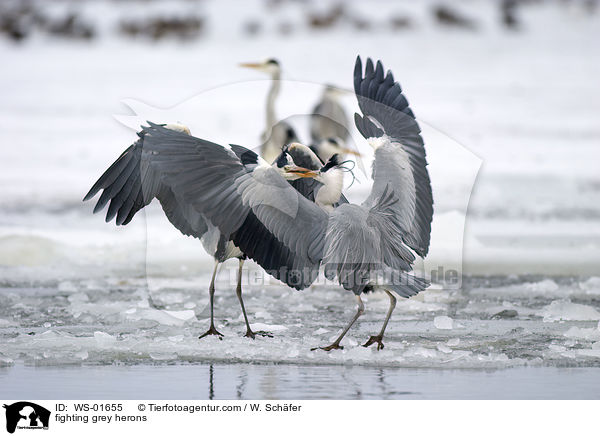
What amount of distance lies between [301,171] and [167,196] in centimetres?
81

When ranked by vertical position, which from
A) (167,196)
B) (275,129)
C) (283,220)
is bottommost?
(283,220)

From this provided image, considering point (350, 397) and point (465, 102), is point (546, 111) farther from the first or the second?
point (350, 397)

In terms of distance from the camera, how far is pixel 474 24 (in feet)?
52.7

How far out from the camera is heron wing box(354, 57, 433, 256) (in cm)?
497

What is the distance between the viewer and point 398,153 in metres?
5.08

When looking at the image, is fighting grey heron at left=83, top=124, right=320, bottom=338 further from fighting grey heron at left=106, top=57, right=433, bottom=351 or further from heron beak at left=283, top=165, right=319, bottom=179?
fighting grey heron at left=106, top=57, right=433, bottom=351

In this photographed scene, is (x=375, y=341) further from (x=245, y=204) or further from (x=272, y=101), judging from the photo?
(x=272, y=101)

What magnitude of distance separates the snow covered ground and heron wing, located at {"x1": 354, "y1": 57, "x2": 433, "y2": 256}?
33 cm

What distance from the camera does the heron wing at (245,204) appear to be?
Answer: 4711mm

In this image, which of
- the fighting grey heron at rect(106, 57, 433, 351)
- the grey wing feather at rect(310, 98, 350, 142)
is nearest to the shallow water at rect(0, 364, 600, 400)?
the fighting grey heron at rect(106, 57, 433, 351)

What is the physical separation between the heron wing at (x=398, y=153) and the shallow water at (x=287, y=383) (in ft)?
2.87
